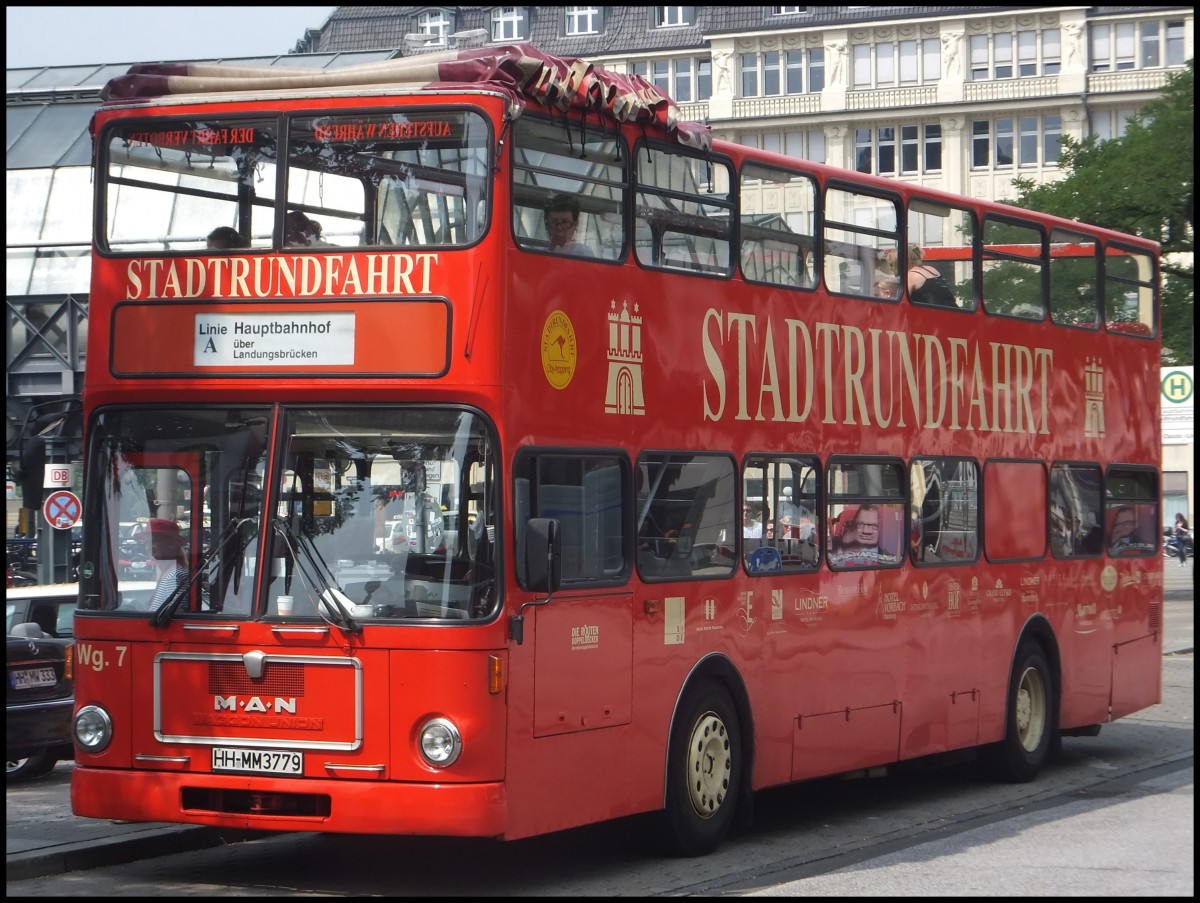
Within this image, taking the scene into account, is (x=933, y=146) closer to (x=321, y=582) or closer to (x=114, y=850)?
(x=114, y=850)

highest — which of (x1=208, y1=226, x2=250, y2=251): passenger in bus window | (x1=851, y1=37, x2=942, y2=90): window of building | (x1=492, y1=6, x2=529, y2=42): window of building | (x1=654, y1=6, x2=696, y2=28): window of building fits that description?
(x1=492, y1=6, x2=529, y2=42): window of building

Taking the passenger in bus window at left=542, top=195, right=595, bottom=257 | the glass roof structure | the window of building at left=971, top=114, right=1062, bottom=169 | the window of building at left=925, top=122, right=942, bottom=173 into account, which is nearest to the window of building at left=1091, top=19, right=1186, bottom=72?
the window of building at left=971, top=114, right=1062, bottom=169

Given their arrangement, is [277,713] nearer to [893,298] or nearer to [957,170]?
[893,298]

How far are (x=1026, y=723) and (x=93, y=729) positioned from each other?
819 centimetres

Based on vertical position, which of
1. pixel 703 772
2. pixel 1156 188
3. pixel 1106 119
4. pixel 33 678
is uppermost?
pixel 1106 119

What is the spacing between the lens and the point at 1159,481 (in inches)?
711

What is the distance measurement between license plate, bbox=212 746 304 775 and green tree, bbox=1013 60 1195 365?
106 ft

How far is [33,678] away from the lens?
47.5 ft

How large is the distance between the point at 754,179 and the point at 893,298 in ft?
6.45

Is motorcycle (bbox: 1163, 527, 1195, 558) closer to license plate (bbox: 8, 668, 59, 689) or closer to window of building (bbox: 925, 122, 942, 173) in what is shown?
window of building (bbox: 925, 122, 942, 173)

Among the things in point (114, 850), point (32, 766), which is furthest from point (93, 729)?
point (32, 766)

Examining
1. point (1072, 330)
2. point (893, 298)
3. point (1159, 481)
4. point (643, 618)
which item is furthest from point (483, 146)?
point (1159, 481)

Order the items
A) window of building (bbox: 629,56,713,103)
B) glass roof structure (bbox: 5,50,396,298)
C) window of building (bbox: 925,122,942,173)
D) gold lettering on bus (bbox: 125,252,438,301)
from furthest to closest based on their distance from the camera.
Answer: window of building (bbox: 629,56,713,103)
window of building (bbox: 925,122,942,173)
glass roof structure (bbox: 5,50,396,298)
gold lettering on bus (bbox: 125,252,438,301)

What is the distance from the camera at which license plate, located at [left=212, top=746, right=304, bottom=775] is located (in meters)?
9.63
